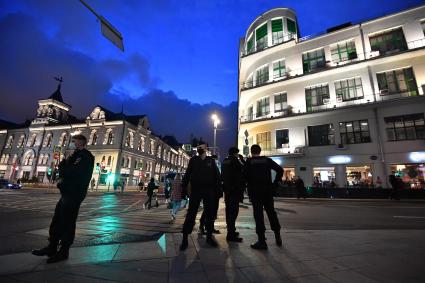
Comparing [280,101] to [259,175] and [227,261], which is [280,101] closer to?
[259,175]

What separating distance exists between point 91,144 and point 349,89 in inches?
1836

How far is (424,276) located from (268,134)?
25.6 metres

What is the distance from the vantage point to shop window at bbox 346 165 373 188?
2091cm

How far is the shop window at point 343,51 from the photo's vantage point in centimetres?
2449

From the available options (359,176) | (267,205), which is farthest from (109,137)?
(267,205)

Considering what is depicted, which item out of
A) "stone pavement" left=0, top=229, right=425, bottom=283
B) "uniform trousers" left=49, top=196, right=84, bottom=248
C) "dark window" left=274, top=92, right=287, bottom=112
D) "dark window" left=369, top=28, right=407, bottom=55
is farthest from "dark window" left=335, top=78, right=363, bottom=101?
"uniform trousers" left=49, top=196, right=84, bottom=248

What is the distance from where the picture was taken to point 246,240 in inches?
182

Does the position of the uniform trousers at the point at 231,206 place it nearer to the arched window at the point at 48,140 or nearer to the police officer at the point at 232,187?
the police officer at the point at 232,187

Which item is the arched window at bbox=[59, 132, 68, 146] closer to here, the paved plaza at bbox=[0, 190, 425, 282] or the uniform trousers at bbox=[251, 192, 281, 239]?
the paved plaza at bbox=[0, 190, 425, 282]

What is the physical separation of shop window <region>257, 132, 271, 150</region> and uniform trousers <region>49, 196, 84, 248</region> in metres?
25.2

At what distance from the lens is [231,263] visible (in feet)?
10.3

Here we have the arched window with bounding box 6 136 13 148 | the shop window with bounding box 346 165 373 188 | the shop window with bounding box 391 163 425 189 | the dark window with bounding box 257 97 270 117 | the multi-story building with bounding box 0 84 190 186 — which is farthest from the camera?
the arched window with bounding box 6 136 13 148

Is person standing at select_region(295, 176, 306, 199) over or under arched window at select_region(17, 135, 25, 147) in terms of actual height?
under

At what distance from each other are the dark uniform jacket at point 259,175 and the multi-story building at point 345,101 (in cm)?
1721
